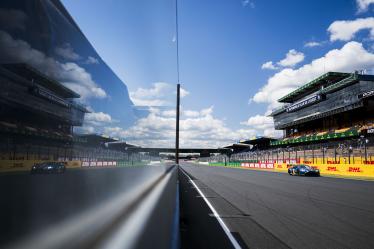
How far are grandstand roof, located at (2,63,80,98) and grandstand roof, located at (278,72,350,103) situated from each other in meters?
68.8

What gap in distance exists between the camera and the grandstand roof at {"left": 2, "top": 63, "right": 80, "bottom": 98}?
2490mm

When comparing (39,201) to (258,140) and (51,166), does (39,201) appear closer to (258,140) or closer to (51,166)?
(51,166)

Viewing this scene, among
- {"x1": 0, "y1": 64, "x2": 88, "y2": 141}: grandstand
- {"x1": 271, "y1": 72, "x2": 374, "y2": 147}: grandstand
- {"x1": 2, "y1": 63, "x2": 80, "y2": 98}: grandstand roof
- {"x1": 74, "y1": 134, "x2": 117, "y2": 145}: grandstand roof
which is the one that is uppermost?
{"x1": 271, "y1": 72, "x2": 374, "y2": 147}: grandstand

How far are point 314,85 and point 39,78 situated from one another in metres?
75.4

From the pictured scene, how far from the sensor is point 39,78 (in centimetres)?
284

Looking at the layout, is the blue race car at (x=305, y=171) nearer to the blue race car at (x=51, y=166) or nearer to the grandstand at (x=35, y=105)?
the blue race car at (x=51, y=166)

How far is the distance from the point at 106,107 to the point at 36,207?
5.12 feet

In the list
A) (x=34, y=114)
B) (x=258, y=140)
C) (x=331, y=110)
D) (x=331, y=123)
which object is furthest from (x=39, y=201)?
(x=258, y=140)

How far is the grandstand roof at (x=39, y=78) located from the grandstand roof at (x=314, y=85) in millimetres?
68774

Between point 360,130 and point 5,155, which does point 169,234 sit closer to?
point 5,155

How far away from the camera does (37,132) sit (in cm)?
339

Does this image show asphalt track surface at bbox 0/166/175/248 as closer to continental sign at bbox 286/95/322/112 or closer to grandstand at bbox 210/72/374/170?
grandstand at bbox 210/72/374/170

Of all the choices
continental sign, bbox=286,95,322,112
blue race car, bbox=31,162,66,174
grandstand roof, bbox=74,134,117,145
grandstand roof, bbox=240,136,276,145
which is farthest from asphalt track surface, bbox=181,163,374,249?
grandstand roof, bbox=240,136,276,145

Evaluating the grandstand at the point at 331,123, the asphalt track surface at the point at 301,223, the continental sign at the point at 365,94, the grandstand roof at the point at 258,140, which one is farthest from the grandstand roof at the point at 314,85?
the asphalt track surface at the point at 301,223
